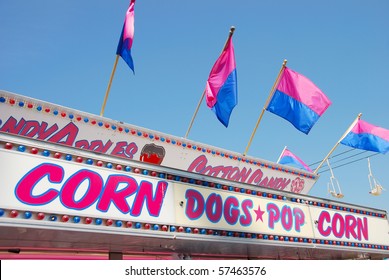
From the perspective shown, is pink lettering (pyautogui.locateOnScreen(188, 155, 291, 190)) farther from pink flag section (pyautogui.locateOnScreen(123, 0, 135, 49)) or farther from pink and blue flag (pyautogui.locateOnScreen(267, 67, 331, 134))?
pink flag section (pyautogui.locateOnScreen(123, 0, 135, 49))

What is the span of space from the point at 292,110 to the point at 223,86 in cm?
179

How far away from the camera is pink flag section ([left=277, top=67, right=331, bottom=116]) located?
8648 millimetres

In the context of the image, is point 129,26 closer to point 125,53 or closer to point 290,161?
point 125,53

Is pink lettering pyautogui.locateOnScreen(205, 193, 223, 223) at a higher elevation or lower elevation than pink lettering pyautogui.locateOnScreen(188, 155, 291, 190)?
lower

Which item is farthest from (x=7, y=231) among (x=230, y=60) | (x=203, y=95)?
(x=230, y=60)

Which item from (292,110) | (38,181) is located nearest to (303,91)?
(292,110)

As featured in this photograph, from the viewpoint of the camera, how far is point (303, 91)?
8.75 metres

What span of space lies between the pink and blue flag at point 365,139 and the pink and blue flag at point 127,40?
5883mm

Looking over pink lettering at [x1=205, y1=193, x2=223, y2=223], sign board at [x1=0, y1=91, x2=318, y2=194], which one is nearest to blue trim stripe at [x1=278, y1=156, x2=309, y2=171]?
sign board at [x1=0, y1=91, x2=318, y2=194]

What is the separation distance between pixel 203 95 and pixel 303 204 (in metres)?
3.33

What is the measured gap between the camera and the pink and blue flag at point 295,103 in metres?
8.58

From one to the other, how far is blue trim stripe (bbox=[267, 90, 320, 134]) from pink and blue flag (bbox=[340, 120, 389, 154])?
1.61 m

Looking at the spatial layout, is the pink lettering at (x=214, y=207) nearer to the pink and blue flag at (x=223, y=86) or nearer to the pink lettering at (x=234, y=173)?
the pink lettering at (x=234, y=173)

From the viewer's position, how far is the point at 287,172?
30.9 feet
